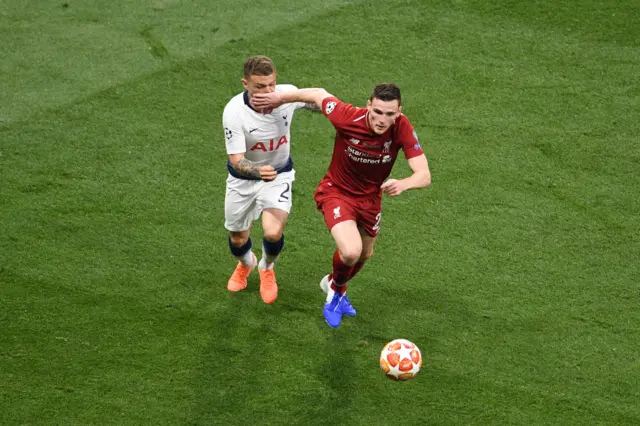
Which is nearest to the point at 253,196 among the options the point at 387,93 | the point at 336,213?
the point at 336,213

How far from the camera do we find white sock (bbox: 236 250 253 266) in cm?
838

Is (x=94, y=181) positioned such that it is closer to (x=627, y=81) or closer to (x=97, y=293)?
(x=97, y=293)

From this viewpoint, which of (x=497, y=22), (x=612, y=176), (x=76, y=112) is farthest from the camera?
(x=497, y=22)

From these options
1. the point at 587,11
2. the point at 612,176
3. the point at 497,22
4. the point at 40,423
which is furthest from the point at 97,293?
the point at 587,11

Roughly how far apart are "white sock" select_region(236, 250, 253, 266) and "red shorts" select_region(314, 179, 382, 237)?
3.09 feet

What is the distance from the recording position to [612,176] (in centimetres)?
985

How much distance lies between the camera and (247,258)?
841cm

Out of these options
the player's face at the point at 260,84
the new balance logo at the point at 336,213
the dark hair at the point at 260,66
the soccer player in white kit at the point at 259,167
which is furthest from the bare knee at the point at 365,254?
the dark hair at the point at 260,66

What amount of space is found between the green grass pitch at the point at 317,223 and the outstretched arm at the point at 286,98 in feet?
6.06

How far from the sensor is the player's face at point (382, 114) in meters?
7.14

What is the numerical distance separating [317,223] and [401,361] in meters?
2.52

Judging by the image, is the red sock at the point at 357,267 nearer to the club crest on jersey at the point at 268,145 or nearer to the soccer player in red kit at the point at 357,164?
the soccer player in red kit at the point at 357,164

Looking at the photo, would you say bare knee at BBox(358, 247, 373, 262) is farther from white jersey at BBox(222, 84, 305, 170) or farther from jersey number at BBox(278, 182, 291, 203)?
white jersey at BBox(222, 84, 305, 170)

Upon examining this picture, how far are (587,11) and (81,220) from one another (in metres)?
7.34
